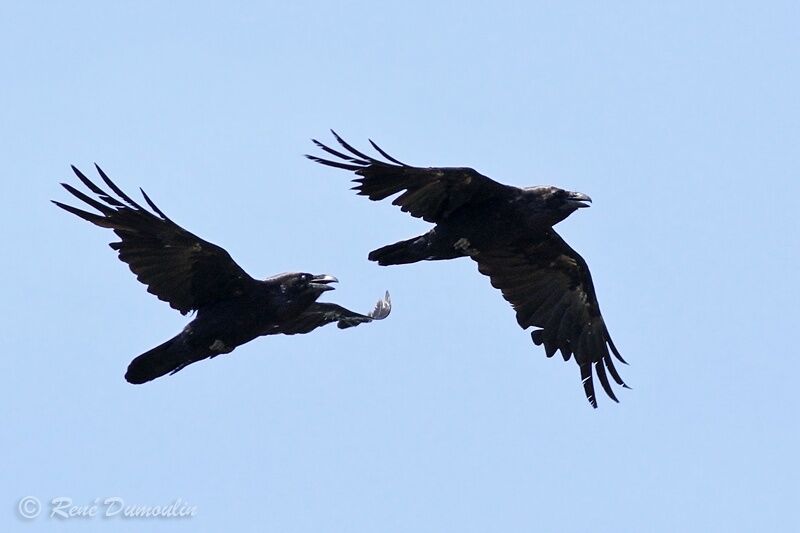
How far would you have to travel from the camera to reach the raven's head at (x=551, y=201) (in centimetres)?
1546

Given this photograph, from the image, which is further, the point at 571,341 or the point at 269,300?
the point at 571,341

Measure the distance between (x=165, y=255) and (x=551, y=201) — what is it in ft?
12.6

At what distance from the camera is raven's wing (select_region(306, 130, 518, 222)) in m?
14.9

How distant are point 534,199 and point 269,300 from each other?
111 inches

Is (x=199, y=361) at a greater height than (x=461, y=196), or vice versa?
(x=461, y=196)

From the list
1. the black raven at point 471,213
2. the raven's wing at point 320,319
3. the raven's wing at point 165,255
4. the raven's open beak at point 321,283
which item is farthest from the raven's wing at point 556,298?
the raven's wing at point 165,255

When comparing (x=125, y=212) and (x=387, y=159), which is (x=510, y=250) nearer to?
(x=387, y=159)

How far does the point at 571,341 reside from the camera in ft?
58.7

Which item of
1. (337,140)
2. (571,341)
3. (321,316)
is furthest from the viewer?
(571,341)

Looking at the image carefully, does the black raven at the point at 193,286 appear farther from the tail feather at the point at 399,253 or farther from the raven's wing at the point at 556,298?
the raven's wing at the point at 556,298

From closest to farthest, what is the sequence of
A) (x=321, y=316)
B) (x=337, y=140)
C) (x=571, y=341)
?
(x=337, y=140) → (x=321, y=316) → (x=571, y=341)

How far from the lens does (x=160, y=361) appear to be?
1490 cm

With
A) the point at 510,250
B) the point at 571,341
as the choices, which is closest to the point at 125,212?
the point at 510,250

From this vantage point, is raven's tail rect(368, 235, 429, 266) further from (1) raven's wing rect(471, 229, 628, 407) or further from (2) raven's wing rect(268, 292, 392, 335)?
(1) raven's wing rect(471, 229, 628, 407)
